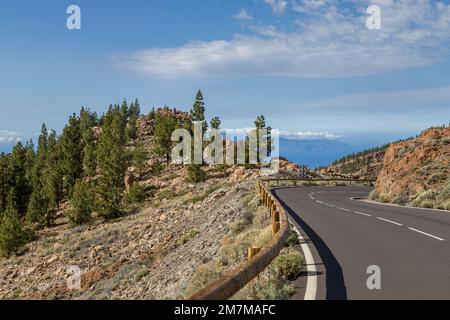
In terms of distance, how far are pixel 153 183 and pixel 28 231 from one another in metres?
19.7

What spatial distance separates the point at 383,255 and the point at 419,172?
20.9 meters

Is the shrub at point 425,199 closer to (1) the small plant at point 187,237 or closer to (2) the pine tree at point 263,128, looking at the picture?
(1) the small plant at point 187,237

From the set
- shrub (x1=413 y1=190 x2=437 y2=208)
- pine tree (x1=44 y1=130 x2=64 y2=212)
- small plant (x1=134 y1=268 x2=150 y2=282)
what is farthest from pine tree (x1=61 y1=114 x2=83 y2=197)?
shrub (x1=413 y1=190 x2=437 y2=208)

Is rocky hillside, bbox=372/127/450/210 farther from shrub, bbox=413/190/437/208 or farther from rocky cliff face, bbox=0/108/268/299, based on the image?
rocky cliff face, bbox=0/108/268/299

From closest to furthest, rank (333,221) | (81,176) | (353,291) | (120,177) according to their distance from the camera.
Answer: (353,291) < (333,221) < (120,177) < (81,176)

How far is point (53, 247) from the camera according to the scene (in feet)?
Result: 126

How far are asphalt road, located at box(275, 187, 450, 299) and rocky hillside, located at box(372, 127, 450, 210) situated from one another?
7907mm

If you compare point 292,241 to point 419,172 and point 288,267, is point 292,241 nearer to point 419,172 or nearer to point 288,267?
point 288,267

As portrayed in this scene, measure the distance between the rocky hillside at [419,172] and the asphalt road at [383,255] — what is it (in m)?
7.91

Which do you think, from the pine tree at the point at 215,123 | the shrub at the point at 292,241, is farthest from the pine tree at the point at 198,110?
the shrub at the point at 292,241

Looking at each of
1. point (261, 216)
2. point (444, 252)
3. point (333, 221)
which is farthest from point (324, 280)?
point (261, 216)

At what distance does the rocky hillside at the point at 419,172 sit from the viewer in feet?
79.6

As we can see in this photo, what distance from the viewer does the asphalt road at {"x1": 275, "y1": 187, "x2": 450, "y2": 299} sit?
270 inches
